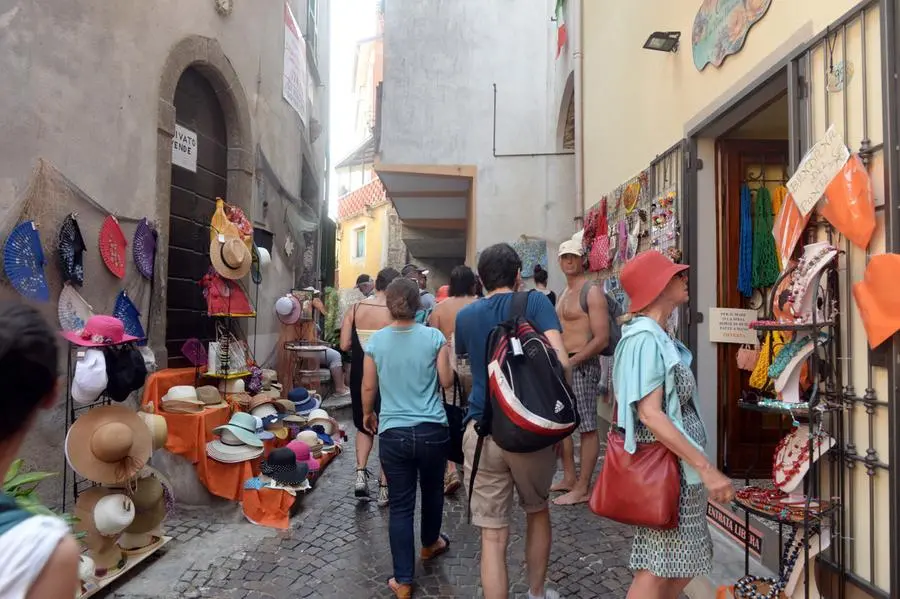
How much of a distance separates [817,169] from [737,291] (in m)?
1.94

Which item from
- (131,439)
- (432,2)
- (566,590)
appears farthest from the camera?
(432,2)

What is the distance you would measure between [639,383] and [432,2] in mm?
9434

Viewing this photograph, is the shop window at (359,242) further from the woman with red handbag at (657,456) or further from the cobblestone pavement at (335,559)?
the woman with red handbag at (657,456)

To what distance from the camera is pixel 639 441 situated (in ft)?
7.51

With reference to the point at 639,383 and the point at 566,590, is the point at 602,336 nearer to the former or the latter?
the point at 566,590

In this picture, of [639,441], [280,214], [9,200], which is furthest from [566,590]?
[280,214]

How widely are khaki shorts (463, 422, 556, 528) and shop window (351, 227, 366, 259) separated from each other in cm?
2612

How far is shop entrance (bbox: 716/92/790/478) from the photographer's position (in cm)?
451

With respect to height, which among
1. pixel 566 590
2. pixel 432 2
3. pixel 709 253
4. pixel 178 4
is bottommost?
pixel 566 590

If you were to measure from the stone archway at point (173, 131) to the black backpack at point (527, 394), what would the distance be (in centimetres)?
390

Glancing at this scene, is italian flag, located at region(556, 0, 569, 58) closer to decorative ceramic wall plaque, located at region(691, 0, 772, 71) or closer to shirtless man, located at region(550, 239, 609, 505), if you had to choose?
decorative ceramic wall plaque, located at region(691, 0, 772, 71)

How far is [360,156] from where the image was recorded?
32.0 metres

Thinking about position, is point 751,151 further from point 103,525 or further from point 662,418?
point 103,525

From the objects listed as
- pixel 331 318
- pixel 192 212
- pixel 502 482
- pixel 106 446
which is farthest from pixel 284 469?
pixel 331 318
